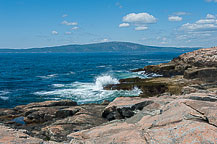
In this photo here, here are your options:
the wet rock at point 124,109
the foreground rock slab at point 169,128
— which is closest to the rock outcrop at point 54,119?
the wet rock at point 124,109

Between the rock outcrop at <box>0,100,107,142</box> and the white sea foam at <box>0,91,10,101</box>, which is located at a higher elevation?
the rock outcrop at <box>0,100,107,142</box>

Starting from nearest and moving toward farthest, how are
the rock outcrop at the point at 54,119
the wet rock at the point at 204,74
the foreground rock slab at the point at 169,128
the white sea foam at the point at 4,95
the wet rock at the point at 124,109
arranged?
the foreground rock slab at the point at 169,128
the rock outcrop at the point at 54,119
the wet rock at the point at 124,109
the white sea foam at the point at 4,95
the wet rock at the point at 204,74

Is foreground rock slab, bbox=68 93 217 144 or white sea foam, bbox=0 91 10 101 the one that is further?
white sea foam, bbox=0 91 10 101

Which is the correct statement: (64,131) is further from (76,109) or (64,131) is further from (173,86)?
(173,86)

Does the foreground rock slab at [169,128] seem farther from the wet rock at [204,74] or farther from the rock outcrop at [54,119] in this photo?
the wet rock at [204,74]

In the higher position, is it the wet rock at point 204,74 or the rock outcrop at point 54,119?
the wet rock at point 204,74

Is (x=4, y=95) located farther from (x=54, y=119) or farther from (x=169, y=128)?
(x=169, y=128)

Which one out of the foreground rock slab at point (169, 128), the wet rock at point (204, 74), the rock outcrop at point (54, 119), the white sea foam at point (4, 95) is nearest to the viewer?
the foreground rock slab at point (169, 128)

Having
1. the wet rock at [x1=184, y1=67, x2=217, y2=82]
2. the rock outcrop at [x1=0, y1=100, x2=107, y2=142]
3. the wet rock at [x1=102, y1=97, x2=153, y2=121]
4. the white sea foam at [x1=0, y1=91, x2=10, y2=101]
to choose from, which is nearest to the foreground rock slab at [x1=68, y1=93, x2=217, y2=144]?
the wet rock at [x1=102, y1=97, x2=153, y2=121]

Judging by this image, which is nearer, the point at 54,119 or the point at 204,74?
the point at 54,119

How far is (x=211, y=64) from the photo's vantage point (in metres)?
48.8

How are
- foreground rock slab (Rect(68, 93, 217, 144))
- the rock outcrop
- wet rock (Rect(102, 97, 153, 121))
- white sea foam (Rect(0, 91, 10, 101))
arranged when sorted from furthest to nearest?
white sea foam (Rect(0, 91, 10, 101)), wet rock (Rect(102, 97, 153, 121)), the rock outcrop, foreground rock slab (Rect(68, 93, 217, 144))

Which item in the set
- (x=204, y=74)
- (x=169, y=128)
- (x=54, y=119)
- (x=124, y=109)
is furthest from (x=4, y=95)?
(x=204, y=74)

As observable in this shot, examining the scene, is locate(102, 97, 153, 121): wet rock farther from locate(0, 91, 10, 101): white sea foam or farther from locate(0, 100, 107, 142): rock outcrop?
locate(0, 91, 10, 101): white sea foam
